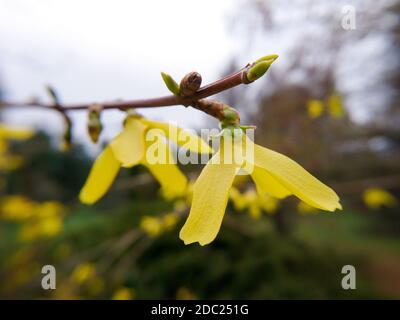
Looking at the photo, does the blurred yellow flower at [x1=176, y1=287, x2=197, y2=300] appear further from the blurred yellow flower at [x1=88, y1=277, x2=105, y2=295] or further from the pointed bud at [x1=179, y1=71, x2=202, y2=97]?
the pointed bud at [x1=179, y1=71, x2=202, y2=97]

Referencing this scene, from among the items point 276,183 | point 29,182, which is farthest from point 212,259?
point 29,182

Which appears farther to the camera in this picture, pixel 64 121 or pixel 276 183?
pixel 64 121

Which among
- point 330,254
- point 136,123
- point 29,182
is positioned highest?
point 29,182

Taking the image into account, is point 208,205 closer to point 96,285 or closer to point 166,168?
point 166,168

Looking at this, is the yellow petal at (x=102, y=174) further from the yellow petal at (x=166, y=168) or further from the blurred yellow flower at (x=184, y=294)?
the blurred yellow flower at (x=184, y=294)

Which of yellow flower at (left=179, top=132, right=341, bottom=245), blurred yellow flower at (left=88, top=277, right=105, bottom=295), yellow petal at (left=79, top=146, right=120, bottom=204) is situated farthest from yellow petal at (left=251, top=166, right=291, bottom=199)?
blurred yellow flower at (left=88, top=277, right=105, bottom=295)

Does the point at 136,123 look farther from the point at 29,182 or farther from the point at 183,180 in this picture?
the point at 29,182

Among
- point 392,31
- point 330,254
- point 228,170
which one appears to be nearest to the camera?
point 228,170
